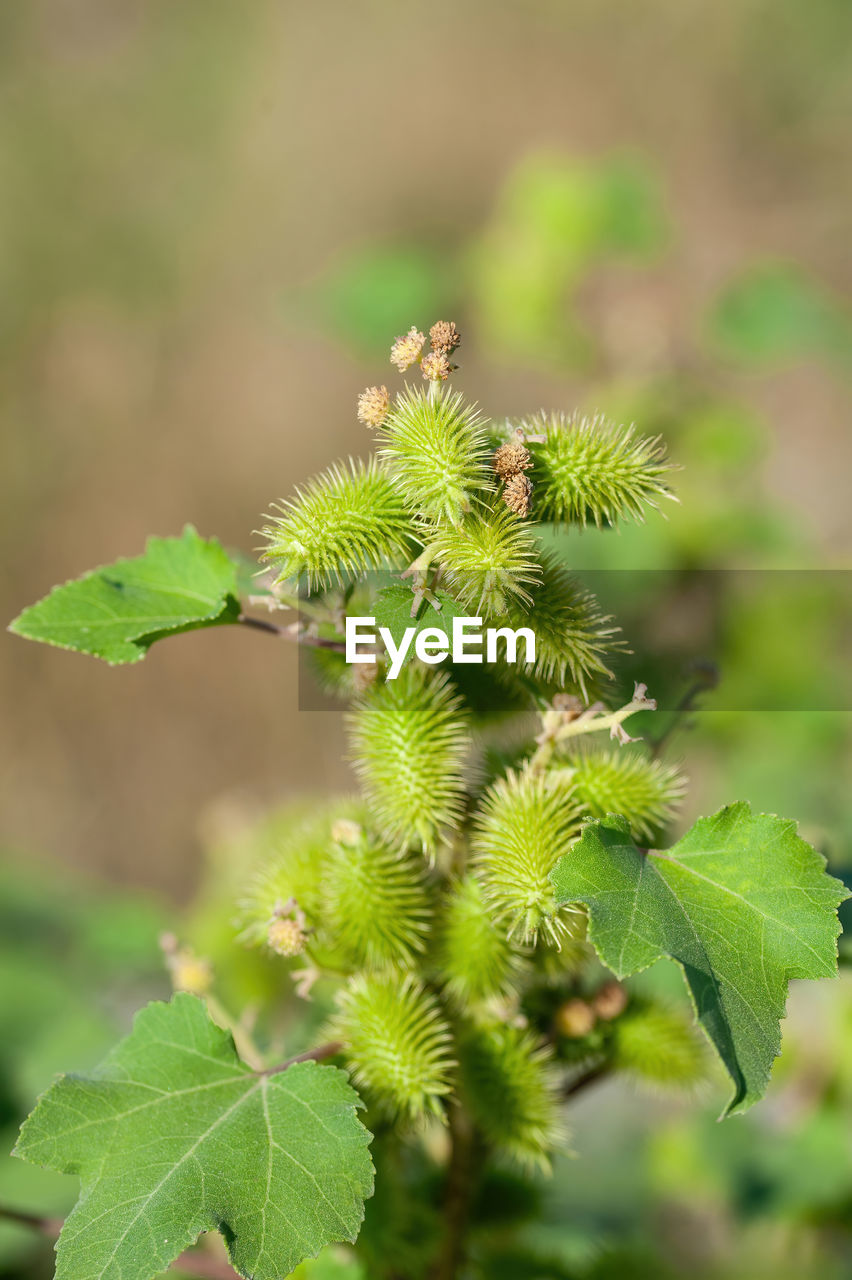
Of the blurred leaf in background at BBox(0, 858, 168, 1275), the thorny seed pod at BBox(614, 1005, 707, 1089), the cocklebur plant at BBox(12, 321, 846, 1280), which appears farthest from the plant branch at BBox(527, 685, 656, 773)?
the blurred leaf in background at BBox(0, 858, 168, 1275)

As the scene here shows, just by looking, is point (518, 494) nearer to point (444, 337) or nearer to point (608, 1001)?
point (444, 337)

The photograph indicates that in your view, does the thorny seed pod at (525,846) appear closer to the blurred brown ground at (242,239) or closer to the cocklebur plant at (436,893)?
the cocklebur plant at (436,893)

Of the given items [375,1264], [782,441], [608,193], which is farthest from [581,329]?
[375,1264]

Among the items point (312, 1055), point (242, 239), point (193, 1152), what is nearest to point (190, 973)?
point (312, 1055)

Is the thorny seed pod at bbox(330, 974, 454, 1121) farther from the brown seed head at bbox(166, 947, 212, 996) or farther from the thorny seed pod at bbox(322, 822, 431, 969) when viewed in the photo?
the brown seed head at bbox(166, 947, 212, 996)

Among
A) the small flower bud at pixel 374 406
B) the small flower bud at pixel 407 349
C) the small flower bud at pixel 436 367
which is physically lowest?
the small flower bud at pixel 374 406

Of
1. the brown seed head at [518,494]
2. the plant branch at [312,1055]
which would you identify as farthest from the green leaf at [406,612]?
the plant branch at [312,1055]
